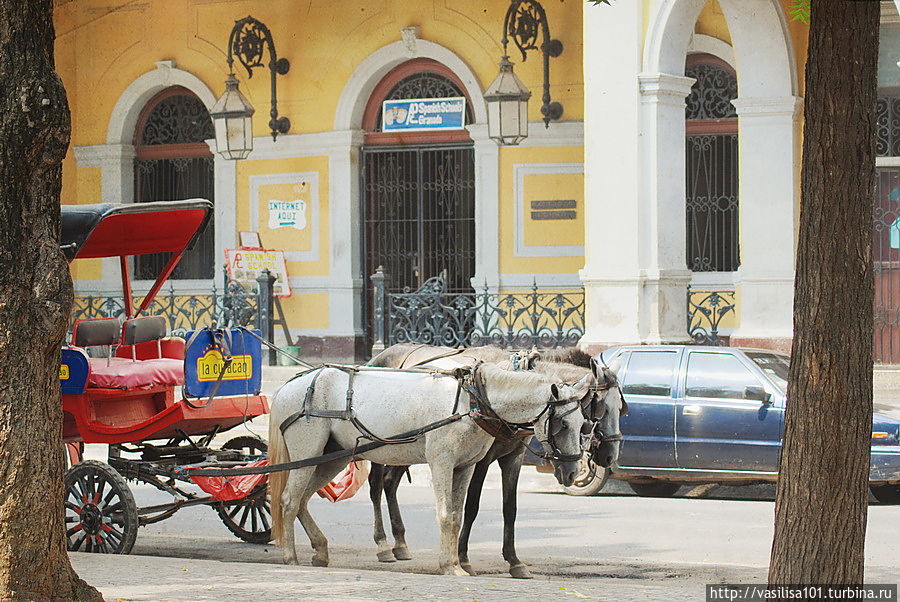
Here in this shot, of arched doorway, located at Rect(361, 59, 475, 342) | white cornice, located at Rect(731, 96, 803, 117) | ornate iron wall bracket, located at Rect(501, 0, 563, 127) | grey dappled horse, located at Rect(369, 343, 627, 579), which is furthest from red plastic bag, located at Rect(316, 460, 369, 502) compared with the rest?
arched doorway, located at Rect(361, 59, 475, 342)

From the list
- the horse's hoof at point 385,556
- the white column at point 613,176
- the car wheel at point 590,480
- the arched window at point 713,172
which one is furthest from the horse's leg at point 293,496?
the arched window at point 713,172

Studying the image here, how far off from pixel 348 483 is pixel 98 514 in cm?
190

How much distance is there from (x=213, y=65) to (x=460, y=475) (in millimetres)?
14370

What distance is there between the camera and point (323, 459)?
9.72 metres

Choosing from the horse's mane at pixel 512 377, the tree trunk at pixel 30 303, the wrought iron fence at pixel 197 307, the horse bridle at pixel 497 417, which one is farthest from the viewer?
the wrought iron fence at pixel 197 307

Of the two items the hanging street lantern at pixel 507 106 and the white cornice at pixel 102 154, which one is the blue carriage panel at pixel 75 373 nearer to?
the hanging street lantern at pixel 507 106

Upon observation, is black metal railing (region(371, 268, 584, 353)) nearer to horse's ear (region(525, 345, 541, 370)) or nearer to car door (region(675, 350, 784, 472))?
car door (region(675, 350, 784, 472))

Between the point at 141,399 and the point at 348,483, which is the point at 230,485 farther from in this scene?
the point at 141,399

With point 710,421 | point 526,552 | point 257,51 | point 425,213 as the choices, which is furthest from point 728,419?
point 257,51

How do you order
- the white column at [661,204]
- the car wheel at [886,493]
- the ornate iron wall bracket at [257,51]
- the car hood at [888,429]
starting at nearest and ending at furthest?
the car hood at [888,429], the car wheel at [886,493], the white column at [661,204], the ornate iron wall bracket at [257,51]

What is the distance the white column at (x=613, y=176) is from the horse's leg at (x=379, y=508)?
609 centimetres

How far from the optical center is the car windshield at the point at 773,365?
1296 centimetres

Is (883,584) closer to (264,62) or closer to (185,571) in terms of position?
(185,571)

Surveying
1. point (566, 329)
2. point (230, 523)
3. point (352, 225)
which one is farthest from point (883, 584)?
point (352, 225)
